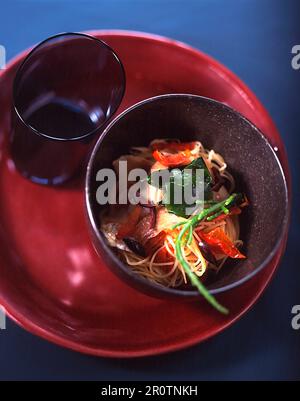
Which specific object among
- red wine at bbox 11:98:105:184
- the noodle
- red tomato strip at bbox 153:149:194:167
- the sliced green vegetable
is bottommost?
the noodle

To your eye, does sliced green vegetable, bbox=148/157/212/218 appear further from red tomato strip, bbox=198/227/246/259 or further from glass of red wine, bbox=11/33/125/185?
glass of red wine, bbox=11/33/125/185

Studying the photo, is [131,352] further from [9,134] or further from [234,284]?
[9,134]

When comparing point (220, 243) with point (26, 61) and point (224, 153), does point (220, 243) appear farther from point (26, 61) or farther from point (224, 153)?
point (26, 61)

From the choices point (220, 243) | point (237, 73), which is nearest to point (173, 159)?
point (220, 243)

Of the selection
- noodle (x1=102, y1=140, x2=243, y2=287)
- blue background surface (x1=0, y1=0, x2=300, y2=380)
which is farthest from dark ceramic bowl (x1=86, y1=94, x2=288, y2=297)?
blue background surface (x1=0, y1=0, x2=300, y2=380)

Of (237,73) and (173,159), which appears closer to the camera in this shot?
(173,159)

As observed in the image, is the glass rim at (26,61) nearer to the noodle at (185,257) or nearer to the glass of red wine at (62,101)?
the glass of red wine at (62,101)

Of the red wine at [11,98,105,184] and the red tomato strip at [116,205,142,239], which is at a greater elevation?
the red wine at [11,98,105,184]
